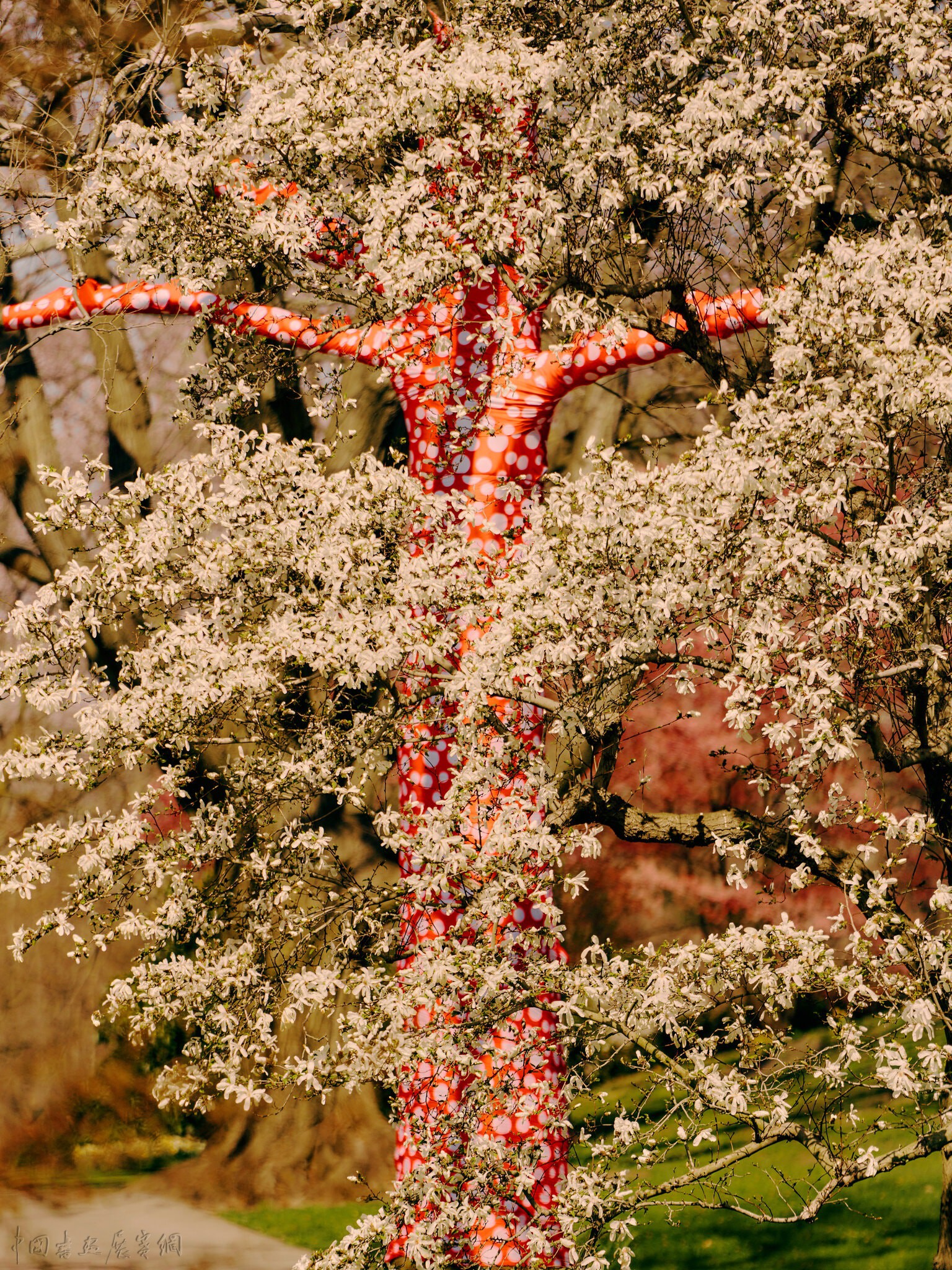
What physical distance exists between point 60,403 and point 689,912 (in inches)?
393

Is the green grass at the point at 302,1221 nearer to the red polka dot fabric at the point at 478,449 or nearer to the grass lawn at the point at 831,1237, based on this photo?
the grass lawn at the point at 831,1237

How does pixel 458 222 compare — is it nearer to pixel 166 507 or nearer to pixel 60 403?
pixel 166 507

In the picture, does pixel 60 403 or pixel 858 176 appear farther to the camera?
pixel 60 403

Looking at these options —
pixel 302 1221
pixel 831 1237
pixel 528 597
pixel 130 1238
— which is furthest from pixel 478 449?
pixel 130 1238

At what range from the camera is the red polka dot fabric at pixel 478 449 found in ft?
23.6

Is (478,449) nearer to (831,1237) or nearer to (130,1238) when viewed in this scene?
(831,1237)

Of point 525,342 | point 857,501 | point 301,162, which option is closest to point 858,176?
point 525,342

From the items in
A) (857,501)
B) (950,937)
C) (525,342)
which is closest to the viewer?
(950,937)

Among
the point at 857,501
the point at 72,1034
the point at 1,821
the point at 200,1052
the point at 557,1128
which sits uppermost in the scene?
the point at 857,501

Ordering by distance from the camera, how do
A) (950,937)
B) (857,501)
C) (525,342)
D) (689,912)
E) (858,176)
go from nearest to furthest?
(950,937) < (857,501) < (525,342) < (858,176) < (689,912)

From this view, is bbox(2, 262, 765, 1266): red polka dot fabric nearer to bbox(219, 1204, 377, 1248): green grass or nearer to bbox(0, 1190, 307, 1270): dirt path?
bbox(219, 1204, 377, 1248): green grass

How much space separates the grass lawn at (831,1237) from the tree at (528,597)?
12.9 feet

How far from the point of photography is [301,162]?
7973 millimetres

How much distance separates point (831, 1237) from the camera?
39.7 ft
